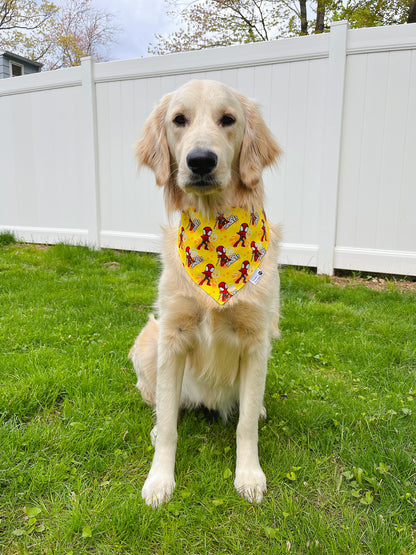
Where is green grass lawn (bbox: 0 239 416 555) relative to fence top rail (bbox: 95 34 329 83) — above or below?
below

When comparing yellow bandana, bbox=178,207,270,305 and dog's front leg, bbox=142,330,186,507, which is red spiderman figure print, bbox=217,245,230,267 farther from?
dog's front leg, bbox=142,330,186,507

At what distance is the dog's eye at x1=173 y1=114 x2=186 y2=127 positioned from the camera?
1730 millimetres

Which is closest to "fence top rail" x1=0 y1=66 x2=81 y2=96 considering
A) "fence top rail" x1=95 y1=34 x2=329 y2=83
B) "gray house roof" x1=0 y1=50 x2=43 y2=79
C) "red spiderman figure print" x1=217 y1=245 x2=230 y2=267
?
"fence top rail" x1=95 y1=34 x2=329 y2=83

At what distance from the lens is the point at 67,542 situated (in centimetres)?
128

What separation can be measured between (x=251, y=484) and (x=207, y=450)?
280mm

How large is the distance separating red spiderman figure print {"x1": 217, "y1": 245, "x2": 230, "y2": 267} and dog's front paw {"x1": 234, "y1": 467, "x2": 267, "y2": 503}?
85 cm

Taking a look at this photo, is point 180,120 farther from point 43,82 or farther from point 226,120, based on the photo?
point 43,82

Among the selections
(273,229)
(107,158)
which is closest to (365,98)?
(273,229)

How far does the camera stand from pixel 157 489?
4.94ft

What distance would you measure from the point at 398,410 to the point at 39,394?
1.83 meters

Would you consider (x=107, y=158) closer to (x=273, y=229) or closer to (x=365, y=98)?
(x=365, y=98)

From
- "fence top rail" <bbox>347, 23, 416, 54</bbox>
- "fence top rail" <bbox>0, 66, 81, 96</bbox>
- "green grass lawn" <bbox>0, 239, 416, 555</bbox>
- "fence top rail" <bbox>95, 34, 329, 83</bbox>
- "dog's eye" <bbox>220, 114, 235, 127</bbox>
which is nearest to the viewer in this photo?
"green grass lawn" <bbox>0, 239, 416, 555</bbox>

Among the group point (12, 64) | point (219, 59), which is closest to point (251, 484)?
point (219, 59)

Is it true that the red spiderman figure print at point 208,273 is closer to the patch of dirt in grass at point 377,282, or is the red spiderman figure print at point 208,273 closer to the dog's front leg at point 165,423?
the dog's front leg at point 165,423
